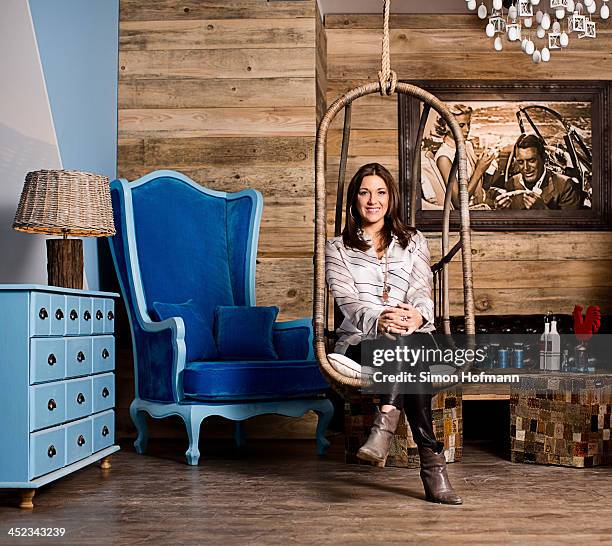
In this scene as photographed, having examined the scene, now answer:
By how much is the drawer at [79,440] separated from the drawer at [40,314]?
40cm

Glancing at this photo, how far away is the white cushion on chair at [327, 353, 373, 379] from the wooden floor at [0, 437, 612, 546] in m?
0.43

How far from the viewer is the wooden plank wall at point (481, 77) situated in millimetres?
4988

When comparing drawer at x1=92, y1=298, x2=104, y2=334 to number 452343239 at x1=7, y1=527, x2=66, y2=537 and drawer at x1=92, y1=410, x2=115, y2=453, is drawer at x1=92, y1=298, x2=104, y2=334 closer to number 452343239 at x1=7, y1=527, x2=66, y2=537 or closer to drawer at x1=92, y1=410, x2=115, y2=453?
drawer at x1=92, y1=410, x2=115, y2=453

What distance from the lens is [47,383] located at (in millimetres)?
2916

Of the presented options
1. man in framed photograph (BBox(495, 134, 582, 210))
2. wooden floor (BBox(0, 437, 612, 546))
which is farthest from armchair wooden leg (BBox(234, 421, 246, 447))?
man in framed photograph (BBox(495, 134, 582, 210))

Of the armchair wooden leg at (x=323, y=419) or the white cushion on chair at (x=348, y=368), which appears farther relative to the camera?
the armchair wooden leg at (x=323, y=419)

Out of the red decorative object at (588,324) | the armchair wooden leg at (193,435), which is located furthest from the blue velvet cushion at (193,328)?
the red decorative object at (588,324)

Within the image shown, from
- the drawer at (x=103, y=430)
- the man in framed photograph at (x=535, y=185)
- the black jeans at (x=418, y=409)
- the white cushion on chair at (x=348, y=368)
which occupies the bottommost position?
the drawer at (x=103, y=430)

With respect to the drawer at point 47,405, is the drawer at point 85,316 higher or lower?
higher

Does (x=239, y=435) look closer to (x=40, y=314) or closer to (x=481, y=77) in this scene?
(x=40, y=314)

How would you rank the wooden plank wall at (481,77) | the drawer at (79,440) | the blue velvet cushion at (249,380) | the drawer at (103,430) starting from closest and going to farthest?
the drawer at (79,440)
the drawer at (103,430)
the blue velvet cushion at (249,380)
the wooden plank wall at (481,77)

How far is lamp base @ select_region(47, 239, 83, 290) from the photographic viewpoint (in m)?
3.38

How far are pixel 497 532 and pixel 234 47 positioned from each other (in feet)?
9.84

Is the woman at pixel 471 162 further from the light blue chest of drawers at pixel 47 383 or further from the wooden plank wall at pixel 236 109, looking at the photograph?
the light blue chest of drawers at pixel 47 383
